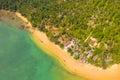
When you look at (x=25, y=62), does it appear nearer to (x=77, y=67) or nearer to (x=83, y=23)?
(x=77, y=67)

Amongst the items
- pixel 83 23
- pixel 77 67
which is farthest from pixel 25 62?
pixel 83 23

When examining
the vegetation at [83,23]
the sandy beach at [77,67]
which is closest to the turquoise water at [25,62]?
the sandy beach at [77,67]

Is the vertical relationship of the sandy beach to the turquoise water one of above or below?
above

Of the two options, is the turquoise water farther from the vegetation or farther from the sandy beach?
the vegetation

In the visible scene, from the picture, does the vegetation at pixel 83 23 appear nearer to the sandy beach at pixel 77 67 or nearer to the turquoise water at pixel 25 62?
the sandy beach at pixel 77 67

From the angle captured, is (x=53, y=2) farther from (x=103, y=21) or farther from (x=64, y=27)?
(x=103, y=21)

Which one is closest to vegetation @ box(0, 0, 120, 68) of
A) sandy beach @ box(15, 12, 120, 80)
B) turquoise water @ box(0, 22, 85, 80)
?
sandy beach @ box(15, 12, 120, 80)
